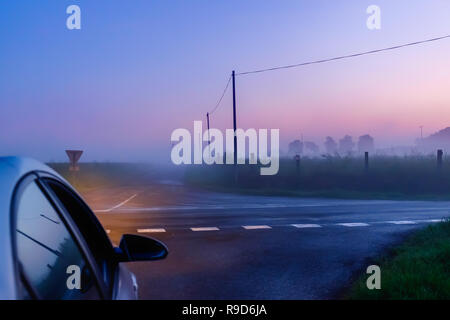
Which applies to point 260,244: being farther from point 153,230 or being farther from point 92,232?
point 92,232

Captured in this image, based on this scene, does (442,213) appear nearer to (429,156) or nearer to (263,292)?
(263,292)

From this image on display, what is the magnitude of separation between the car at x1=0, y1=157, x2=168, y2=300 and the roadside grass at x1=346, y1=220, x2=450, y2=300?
3.64m

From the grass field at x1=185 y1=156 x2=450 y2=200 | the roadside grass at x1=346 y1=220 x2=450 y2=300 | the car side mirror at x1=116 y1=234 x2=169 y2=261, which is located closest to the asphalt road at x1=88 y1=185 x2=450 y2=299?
the roadside grass at x1=346 y1=220 x2=450 y2=300

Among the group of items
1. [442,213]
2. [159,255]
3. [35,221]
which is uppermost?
[35,221]

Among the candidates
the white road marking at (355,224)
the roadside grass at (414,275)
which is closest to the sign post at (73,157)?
the white road marking at (355,224)

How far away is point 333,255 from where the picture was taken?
30.0 feet

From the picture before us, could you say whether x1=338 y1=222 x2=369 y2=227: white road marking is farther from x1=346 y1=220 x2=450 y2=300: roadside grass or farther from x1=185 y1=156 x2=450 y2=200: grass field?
x1=185 y1=156 x2=450 y2=200: grass field

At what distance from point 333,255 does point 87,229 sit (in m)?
6.76

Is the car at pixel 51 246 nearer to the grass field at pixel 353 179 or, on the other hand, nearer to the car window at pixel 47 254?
the car window at pixel 47 254

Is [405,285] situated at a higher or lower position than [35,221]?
lower

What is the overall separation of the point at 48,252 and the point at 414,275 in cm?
538

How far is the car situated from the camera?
1577 mm
